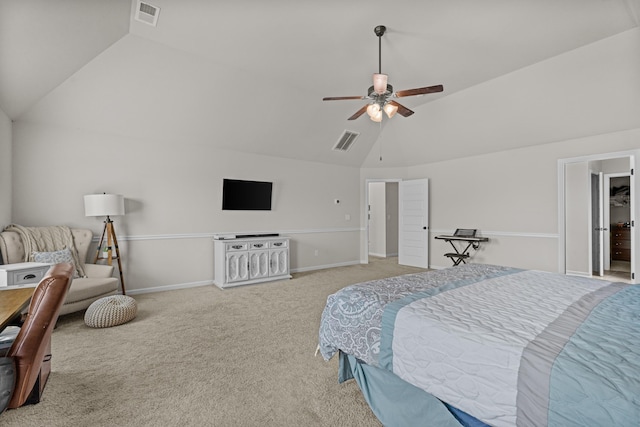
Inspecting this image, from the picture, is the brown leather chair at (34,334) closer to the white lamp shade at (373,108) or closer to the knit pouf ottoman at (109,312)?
the knit pouf ottoman at (109,312)

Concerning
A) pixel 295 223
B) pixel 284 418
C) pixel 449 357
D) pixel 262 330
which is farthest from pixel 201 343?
pixel 295 223

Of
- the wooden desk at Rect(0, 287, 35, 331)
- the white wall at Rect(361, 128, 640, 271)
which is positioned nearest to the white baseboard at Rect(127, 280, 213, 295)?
the wooden desk at Rect(0, 287, 35, 331)

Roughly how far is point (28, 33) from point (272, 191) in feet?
12.4

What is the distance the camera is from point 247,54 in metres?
3.56

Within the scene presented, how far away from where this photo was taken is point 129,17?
2.96 m

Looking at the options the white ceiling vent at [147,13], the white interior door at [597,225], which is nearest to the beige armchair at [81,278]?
the white ceiling vent at [147,13]

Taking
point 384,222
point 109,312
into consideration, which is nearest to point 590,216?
point 384,222

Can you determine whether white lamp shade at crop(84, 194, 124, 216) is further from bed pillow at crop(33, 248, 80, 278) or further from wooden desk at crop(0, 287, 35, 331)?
wooden desk at crop(0, 287, 35, 331)

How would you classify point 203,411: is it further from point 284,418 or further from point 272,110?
point 272,110

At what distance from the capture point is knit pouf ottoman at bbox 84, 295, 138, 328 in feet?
10.00

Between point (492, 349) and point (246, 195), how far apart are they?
4753 millimetres

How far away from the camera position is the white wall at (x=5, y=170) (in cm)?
331

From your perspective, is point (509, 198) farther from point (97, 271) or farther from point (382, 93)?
point (97, 271)

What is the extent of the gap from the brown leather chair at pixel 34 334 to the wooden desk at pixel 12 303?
0.10m
